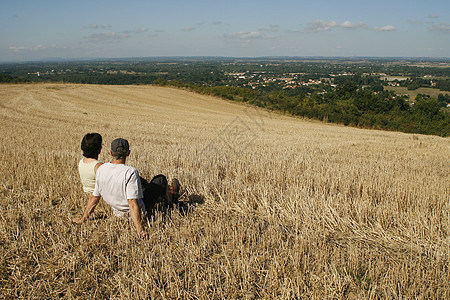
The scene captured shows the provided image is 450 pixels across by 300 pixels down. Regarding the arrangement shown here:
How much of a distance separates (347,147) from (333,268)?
9.01 m

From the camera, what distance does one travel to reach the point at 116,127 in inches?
588

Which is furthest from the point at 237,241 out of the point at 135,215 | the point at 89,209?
the point at 89,209

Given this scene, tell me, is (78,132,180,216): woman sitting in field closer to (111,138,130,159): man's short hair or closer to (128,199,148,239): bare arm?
(128,199,148,239): bare arm

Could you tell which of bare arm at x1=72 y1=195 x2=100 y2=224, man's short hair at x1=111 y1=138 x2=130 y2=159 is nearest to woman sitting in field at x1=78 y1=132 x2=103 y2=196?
bare arm at x1=72 y1=195 x2=100 y2=224

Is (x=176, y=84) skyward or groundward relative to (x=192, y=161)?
skyward

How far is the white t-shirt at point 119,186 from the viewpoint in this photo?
3.55 metres

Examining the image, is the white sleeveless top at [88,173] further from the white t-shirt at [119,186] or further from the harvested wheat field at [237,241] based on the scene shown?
the white t-shirt at [119,186]

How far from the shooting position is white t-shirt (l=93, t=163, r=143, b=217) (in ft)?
11.6

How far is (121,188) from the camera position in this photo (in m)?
3.63

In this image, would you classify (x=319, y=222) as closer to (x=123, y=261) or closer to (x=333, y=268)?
(x=333, y=268)

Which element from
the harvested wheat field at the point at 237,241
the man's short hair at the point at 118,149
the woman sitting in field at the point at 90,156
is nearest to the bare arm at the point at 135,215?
the harvested wheat field at the point at 237,241

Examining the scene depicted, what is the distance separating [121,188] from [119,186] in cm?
4

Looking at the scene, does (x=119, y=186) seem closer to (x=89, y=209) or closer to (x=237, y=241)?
(x=89, y=209)

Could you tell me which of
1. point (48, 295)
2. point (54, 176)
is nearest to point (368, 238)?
point (48, 295)
